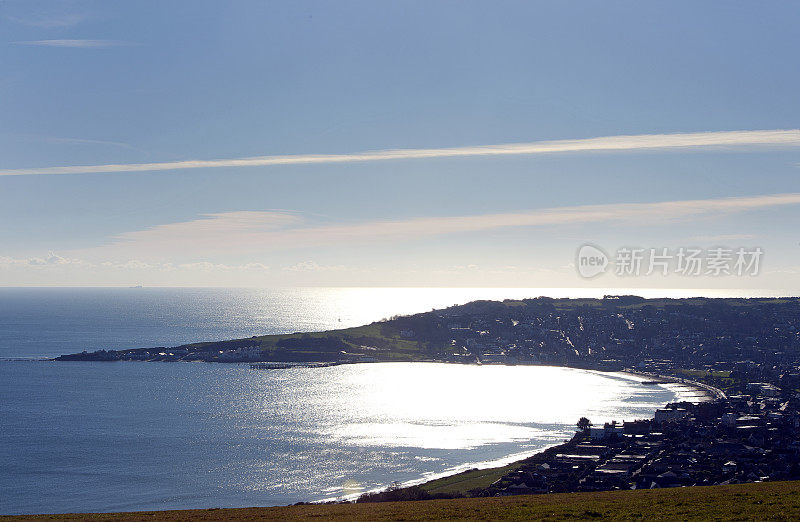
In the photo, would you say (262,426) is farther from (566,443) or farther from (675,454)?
(675,454)

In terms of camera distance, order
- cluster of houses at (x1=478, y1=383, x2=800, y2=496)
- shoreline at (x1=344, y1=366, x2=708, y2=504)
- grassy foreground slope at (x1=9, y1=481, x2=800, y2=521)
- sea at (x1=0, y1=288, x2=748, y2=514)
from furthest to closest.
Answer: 1. sea at (x1=0, y1=288, x2=748, y2=514)
2. shoreline at (x1=344, y1=366, x2=708, y2=504)
3. cluster of houses at (x1=478, y1=383, x2=800, y2=496)
4. grassy foreground slope at (x1=9, y1=481, x2=800, y2=521)

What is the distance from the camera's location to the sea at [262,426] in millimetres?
68438

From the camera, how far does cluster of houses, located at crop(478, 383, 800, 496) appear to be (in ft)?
195

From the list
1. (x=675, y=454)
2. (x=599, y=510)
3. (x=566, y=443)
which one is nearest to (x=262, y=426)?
(x=566, y=443)

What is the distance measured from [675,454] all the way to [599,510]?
163 feet

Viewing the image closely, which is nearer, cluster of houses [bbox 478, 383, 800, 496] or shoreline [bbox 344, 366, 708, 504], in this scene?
cluster of houses [bbox 478, 383, 800, 496]

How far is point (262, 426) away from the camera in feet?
346

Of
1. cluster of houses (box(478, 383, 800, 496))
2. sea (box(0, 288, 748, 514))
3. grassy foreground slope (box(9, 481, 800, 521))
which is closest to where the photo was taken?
grassy foreground slope (box(9, 481, 800, 521))

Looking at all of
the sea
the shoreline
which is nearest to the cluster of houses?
the shoreline

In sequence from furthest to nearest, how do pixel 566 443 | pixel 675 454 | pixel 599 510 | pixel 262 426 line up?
pixel 262 426 → pixel 566 443 → pixel 675 454 → pixel 599 510

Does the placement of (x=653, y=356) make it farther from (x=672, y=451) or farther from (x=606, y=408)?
(x=672, y=451)

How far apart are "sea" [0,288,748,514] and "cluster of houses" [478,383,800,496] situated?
10157 millimetres

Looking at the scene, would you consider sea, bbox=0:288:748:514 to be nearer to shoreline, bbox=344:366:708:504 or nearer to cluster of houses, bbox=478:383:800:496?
shoreline, bbox=344:366:708:504

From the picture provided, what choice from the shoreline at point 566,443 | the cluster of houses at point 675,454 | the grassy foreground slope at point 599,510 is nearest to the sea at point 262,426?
the shoreline at point 566,443
